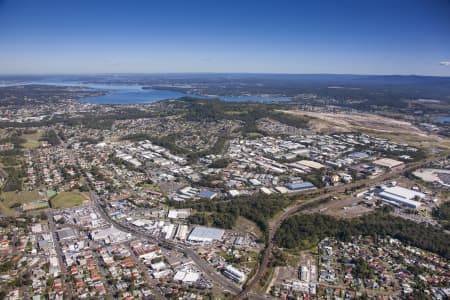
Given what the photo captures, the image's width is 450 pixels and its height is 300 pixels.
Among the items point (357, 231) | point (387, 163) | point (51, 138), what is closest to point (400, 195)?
point (357, 231)

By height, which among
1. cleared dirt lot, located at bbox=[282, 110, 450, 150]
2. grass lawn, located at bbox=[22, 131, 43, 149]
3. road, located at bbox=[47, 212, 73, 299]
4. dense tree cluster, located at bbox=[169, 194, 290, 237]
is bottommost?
road, located at bbox=[47, 212, 73, 299]

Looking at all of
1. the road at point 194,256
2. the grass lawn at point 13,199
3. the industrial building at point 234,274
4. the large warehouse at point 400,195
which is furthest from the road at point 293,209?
the grass lawn at point 13,199

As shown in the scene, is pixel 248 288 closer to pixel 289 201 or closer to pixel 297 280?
pixel 297 280

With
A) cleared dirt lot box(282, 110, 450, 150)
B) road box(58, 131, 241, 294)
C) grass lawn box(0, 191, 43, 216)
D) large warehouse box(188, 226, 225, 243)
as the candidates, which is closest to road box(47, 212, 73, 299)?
road box(58, 131, 241, 294)

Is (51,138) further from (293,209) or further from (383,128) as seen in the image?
(383,128)

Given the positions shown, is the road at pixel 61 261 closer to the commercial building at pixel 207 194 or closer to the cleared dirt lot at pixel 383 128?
the commercial building at pixel 207 194

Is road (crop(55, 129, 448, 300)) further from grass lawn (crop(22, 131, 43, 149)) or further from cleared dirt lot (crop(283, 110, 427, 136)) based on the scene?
cleared dirt lot (crop(283, 110, 427, 136))
